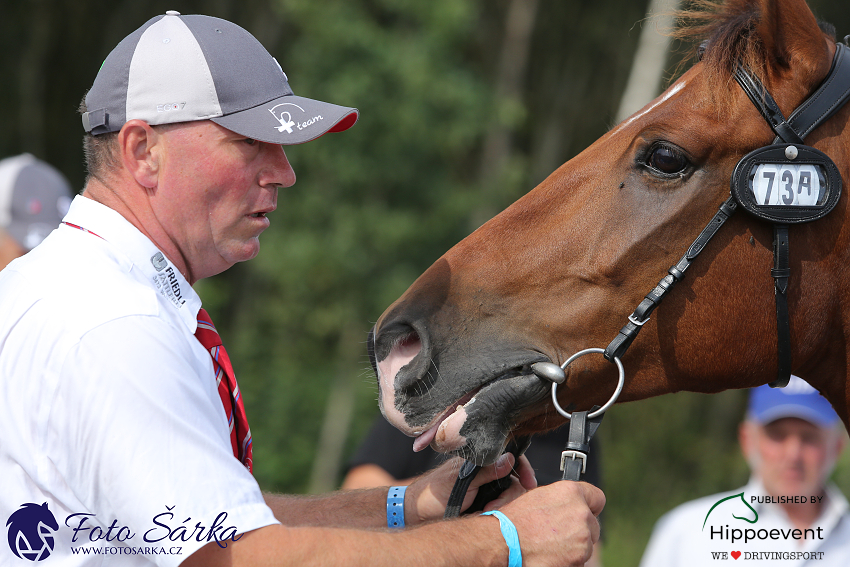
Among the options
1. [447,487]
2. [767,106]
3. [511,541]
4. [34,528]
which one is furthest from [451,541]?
[767,106]

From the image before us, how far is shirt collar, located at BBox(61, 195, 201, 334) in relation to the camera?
169 centimetres

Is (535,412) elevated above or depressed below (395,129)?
below

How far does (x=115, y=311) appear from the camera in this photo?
4.89 ft

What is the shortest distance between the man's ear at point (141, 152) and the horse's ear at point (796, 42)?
1.67 metres

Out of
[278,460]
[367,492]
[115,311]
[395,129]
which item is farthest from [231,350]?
[115,311]

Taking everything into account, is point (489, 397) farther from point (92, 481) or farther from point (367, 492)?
point (92, 481)

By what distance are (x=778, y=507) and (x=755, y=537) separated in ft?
1.14

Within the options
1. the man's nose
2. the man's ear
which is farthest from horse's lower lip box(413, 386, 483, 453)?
the man's ear

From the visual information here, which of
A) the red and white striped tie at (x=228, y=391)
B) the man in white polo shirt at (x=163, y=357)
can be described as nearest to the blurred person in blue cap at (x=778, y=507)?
the man in white polo shirt at (x=163, y=357)

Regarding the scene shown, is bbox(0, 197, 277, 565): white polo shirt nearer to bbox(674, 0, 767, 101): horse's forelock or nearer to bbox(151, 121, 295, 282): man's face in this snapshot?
bbox(151, 121, 295, 282): man's face

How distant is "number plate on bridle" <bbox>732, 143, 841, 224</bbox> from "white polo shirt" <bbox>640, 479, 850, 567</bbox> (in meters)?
1.44

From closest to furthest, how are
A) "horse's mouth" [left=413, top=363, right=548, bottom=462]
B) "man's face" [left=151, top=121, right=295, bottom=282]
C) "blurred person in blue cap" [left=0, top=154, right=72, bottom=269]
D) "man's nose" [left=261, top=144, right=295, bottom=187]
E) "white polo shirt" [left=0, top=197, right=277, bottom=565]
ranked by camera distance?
1. "white polo shirt" [left=0, top=197, right=277, bottom=565]
2. "man's face" [left=151, top=121, right=295, bottom=282]
3. "man's nose" [left=261, top=144, right=295, bottom=187]
4. "horse's mouth" [left=413, top=363, right=548, bottom=462]
5. "blurred person in blue cap" [left=0, top=154, right=72, bottom=269]

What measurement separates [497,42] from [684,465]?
7961 mm

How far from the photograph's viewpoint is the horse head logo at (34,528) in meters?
1.50
